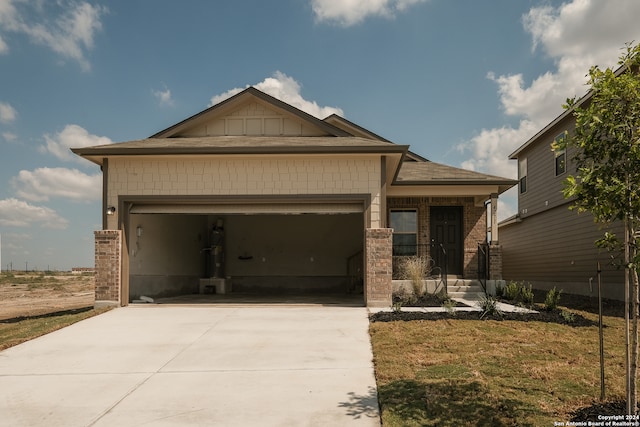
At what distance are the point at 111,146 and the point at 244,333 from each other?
6144mm

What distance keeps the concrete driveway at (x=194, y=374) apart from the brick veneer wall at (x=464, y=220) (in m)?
6.16

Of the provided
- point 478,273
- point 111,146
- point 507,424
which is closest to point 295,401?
point 507,424

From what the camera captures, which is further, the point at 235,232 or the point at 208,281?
the point at 235,232

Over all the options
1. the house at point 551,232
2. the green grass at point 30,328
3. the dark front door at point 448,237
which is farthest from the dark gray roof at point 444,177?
the green grass at point 30,328

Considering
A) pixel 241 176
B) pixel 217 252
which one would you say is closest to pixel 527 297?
pixel 241 176

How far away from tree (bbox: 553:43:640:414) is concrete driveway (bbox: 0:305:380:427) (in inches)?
111

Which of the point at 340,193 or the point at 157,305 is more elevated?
the point at 340,193

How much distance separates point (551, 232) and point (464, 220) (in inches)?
214

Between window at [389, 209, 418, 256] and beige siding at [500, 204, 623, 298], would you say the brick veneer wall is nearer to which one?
window at [389, 209, 418, 256]

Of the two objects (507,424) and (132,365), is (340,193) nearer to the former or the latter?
(132,365)

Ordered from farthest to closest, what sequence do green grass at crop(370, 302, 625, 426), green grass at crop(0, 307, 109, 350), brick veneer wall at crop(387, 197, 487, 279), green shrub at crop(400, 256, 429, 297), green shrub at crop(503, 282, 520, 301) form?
1. brick veneer wall at crop(387, 197, 487, 279)
2. green shrub at crop(503, 282, 520, 301)
3. green shrub at crop(400, 256, 429, 297)
4. green grass at crop(0, 307, 109, 350)
5. green grass at crop(370, 302, 625, 426)

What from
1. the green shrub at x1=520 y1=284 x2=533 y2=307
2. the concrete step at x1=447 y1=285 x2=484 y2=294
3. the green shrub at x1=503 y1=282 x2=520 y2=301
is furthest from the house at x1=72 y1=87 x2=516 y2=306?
the green shrub at x1=520 y1=284 x2=533 y2=307

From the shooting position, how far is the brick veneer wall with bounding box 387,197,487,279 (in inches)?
614

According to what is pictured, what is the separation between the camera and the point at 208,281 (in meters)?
18.4
